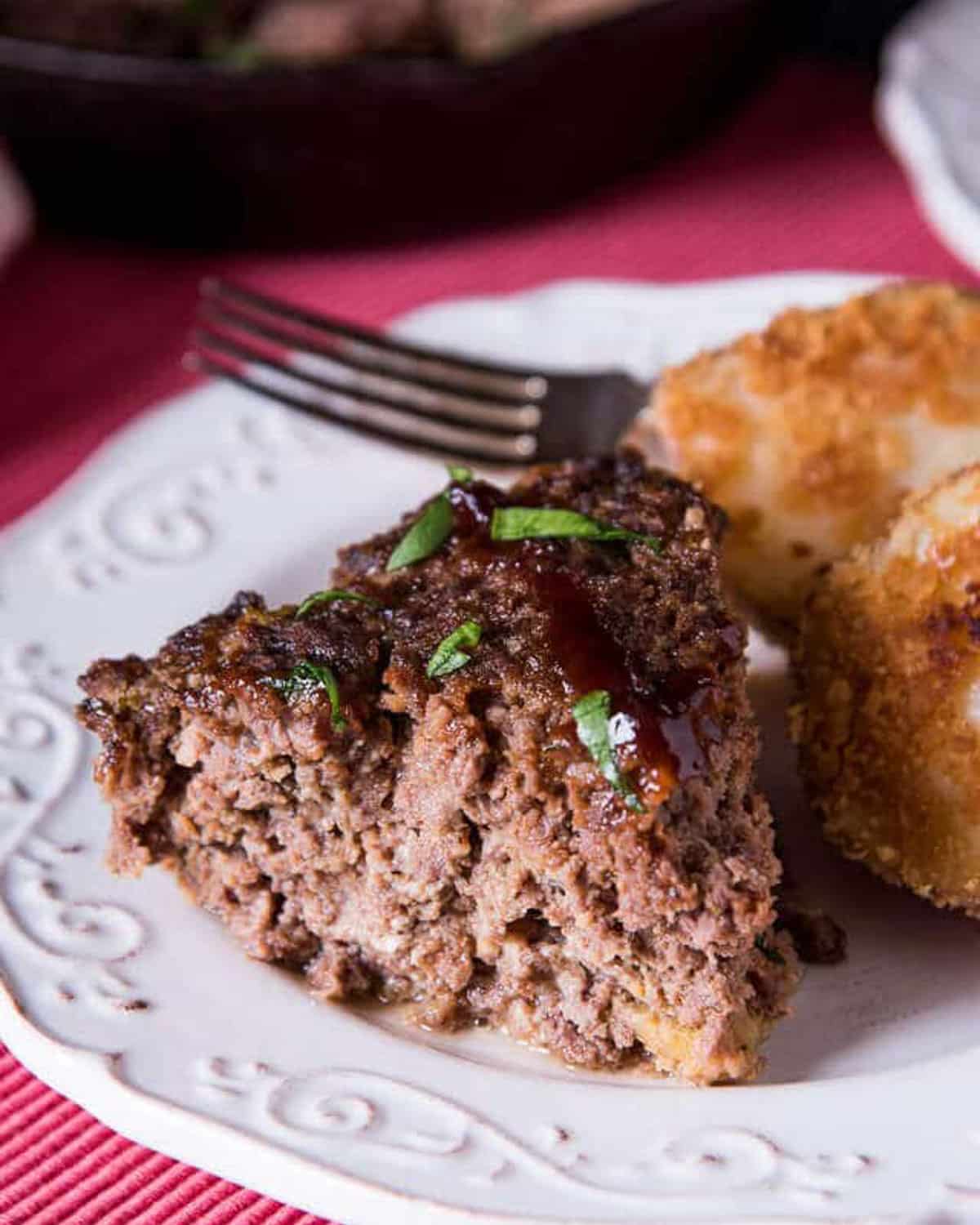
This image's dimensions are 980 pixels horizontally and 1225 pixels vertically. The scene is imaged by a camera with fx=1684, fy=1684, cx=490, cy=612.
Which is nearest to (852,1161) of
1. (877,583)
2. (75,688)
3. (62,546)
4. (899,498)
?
(877,583)

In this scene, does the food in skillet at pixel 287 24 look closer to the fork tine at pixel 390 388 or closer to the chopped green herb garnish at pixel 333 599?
the fork tine at pixel 390 388

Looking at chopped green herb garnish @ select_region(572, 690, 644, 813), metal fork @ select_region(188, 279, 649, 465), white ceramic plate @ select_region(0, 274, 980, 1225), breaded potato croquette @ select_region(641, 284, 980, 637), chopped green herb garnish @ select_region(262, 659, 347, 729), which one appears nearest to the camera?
white ceramic plate @ select_region(0, 274, 980, 1225)

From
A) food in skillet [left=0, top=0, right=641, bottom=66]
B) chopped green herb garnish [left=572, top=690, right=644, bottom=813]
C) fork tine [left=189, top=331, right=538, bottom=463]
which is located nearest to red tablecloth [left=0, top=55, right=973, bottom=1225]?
food in skillet [left=0, top=0, right=641, bottom=66]

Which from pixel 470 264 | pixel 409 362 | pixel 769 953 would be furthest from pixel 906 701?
pixel 470 264

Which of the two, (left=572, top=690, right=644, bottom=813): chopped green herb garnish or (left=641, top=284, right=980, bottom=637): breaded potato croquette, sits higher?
(left=641, top=284, right=980, bottom=637): breaded potato croquette

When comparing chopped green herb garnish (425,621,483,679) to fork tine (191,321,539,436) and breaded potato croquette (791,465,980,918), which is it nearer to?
breaded potato croquette (791,465,980,918)

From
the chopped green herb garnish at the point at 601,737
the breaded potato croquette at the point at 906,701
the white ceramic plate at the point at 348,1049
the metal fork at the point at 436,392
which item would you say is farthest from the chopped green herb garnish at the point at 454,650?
the metal fork at the point at 436,392

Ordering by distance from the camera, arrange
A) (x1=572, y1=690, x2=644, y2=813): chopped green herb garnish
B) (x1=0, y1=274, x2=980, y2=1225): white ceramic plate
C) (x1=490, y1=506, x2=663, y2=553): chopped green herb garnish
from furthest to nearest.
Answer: (x1=490, y1=506, x2=663, y2=553): chopped green herb garnish
(x1=572, y1=690, x2=644, y2=813): chopped green herb garnish
(x1=0, y1=274, x2=980, y2=1225): white ceramic plate

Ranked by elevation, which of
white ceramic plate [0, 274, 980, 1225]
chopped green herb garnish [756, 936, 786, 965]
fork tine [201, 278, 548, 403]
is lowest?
white ceramic plate [0, 274, 980, 1225]
